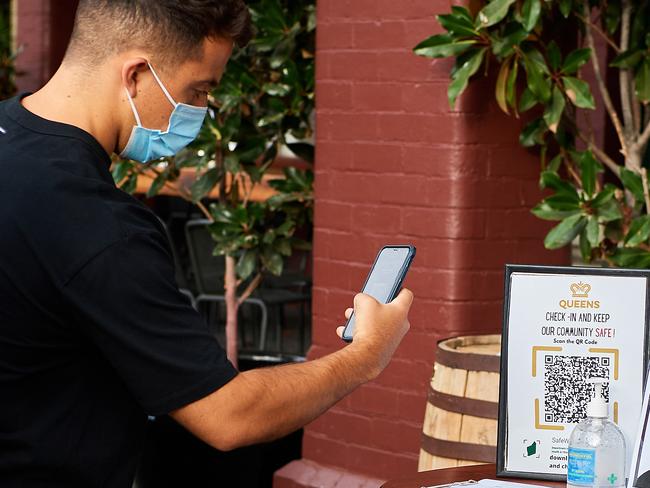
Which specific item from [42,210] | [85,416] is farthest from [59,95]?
[85,416]

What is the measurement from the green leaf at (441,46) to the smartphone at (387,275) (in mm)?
1645

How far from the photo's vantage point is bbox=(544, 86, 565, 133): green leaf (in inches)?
153

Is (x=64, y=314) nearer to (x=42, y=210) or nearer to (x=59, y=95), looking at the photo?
(x=42, y=210)

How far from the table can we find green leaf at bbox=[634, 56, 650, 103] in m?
1.68

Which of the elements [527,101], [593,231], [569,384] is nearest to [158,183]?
[527,101]

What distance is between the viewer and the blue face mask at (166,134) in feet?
6.98

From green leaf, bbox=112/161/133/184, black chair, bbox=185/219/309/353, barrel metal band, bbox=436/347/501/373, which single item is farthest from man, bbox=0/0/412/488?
black chair, bbox=185/219/309/353

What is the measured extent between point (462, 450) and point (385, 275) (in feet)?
2.90

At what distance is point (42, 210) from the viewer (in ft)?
6.02

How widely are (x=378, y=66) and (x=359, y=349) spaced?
2.33 meters

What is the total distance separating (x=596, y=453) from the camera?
2.23m

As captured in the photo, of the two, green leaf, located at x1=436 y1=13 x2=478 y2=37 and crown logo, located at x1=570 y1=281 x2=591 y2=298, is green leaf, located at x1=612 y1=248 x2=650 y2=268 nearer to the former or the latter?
green leaf, located at x1=436 y1=13 x2=478 y2=37

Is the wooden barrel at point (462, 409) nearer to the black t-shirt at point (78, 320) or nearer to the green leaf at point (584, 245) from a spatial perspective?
the green leaf at point (584, 245)

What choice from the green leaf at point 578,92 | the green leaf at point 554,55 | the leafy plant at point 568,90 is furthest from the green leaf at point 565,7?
the green leaf at point 578,92
